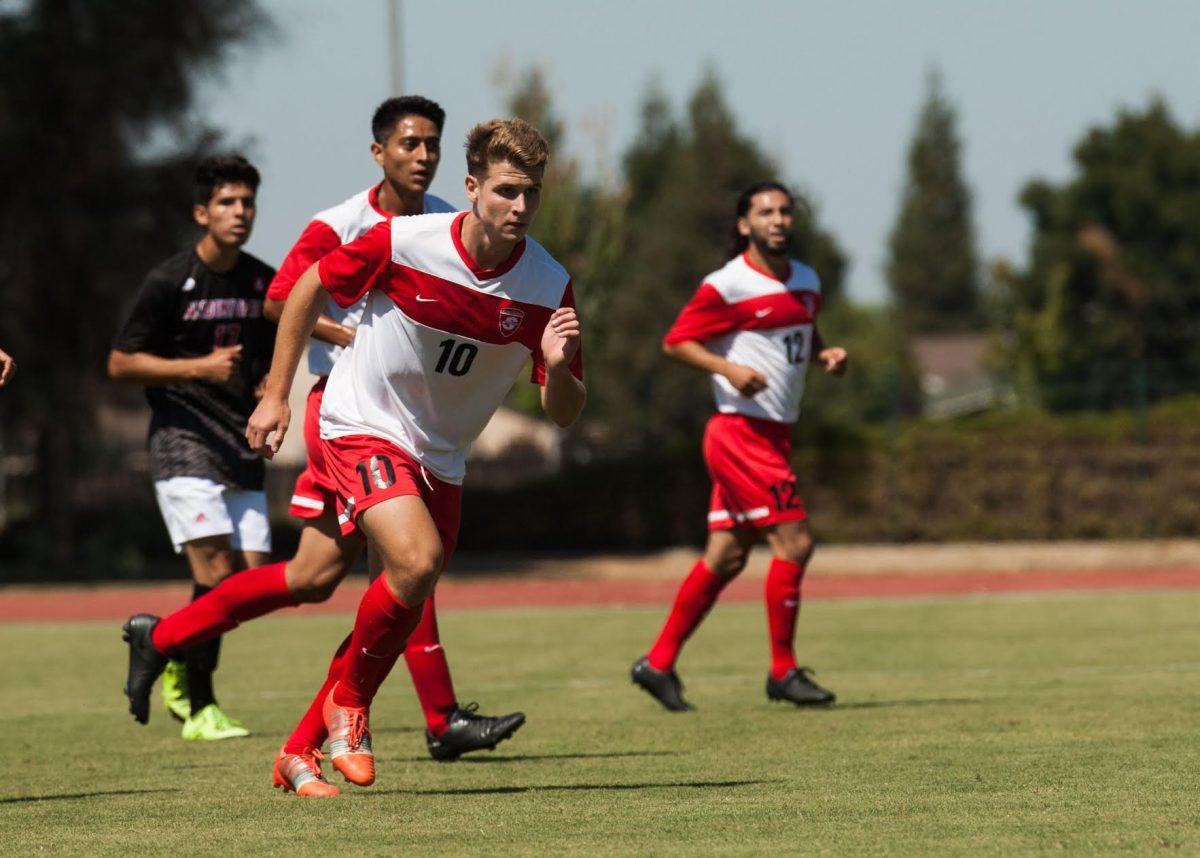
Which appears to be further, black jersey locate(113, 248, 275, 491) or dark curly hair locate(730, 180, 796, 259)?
dark curly hair locate(730, 180, 796, 259)

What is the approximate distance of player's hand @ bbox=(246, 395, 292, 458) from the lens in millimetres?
5645

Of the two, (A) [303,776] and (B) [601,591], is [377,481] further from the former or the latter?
(B) [601,591]

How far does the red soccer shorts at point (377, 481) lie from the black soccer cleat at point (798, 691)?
114 inches

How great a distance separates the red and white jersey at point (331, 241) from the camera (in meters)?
6.97

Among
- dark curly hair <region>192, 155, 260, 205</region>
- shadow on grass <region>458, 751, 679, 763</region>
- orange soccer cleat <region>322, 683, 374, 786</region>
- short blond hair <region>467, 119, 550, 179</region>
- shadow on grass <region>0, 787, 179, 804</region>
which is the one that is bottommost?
shadow on grass <region>458, 751, 679, 763</region>

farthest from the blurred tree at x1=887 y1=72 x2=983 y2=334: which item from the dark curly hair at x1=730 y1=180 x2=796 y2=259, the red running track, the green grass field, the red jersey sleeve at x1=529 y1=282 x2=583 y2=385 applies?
the red jersey sleeve at x1=529 y1=282 x2=583 y2=385

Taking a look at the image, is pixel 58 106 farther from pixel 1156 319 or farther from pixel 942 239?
pixel 942 239

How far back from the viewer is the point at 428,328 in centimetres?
585

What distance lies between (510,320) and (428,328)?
0.26 meters

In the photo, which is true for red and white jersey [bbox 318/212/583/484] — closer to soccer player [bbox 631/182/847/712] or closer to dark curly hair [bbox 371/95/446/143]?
dark curly hair [bbox 371/95/446/143]

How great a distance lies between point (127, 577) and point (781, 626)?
60.4ft

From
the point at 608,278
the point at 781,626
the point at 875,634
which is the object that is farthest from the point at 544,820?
the point at 608,278

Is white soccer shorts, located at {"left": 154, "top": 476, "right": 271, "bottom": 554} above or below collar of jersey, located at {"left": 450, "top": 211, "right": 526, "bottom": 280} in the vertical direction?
below

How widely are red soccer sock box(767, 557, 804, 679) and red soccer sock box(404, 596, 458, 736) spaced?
207 centimetres
